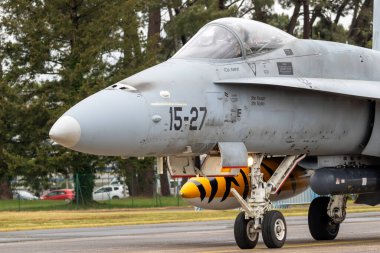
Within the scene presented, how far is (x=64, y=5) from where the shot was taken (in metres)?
40.2

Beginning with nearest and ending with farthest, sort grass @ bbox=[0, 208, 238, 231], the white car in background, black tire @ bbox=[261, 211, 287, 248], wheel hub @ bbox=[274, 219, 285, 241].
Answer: black tire @ bbox=[261, 211, 287, 248] → wheel hub @ bbox=[274, 219, 285, 241] → grass @ bbox=[0, 208, 238, 231] → the white car in background

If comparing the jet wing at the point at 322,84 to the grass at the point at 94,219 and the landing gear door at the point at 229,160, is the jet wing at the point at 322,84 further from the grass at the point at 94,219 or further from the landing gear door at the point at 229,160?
the grass at the point at 94,219

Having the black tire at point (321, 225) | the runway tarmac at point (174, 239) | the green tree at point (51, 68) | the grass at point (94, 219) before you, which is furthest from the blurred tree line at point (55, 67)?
the black tire at point (321, 225)

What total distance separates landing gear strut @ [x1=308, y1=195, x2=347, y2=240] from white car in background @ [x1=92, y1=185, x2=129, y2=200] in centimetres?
4601

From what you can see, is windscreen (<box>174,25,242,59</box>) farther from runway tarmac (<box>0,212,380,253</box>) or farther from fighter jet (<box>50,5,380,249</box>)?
runway tarmac (<box>0,212,380,253</box>)

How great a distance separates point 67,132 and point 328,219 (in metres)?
6.56

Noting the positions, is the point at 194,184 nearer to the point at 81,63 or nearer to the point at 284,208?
the point at 284,208

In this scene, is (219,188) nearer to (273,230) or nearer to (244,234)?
(244,234)

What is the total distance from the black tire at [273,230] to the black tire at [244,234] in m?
0.33

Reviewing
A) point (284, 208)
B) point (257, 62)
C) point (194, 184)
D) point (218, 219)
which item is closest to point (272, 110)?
point (257, 62)

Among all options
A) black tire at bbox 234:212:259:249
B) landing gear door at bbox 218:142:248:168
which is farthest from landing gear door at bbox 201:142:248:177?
black tire at bbox 234:212:259:249

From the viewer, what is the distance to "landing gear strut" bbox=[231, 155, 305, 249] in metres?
15.8

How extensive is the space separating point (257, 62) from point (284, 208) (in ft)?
65.1

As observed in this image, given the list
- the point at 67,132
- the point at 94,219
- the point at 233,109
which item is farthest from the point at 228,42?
the point at 94,219
